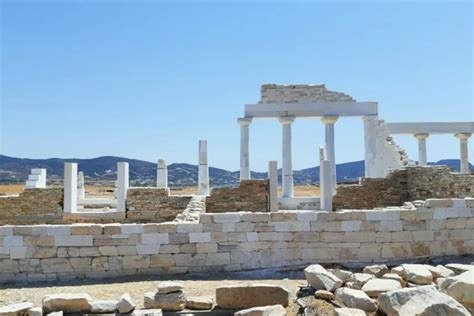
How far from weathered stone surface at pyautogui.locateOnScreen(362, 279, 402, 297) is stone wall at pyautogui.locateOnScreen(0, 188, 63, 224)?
16.6 metres

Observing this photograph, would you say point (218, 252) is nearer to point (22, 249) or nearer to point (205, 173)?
point (22, 249)

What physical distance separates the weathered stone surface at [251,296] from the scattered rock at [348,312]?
125 cm

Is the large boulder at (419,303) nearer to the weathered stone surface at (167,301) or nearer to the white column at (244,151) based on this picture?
the weathered stone surface at (167,301)

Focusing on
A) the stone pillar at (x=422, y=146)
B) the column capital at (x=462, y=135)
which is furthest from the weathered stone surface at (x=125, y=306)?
the column capital at (x=462, y=135)

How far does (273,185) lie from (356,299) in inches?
442

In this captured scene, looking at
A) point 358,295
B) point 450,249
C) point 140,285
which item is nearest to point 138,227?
point 140,285

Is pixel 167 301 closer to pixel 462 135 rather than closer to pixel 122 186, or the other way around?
pixel 122 186

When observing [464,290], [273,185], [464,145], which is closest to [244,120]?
[273,185]

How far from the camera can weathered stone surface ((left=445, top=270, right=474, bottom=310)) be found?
6.37 meters

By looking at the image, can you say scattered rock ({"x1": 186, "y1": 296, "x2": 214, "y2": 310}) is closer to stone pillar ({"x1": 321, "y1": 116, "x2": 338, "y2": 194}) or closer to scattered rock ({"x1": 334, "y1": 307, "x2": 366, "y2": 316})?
scattered rock ({"x1": 334, "y1": 307, "x2": 366, "y2": 316})

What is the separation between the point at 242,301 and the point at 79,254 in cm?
396

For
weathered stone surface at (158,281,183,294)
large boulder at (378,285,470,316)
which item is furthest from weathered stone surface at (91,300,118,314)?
large boulder at (378,285,470,316)

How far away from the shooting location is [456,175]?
1811cm

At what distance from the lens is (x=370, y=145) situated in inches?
920
